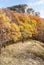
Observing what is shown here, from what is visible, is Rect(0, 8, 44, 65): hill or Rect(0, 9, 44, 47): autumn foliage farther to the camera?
Rect(0, 9, 44, 47): autumn foliage

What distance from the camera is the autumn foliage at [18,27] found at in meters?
19.2

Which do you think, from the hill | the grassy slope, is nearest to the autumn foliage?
the hill

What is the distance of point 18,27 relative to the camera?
883 inches

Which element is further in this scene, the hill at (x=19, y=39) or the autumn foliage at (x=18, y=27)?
the autumn foliage at (x=18, y=27)

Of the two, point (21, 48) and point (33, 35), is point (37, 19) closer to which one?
point (33, 35)

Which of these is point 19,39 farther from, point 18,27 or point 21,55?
point 21,55

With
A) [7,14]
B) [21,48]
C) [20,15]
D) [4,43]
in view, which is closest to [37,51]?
[21,48]

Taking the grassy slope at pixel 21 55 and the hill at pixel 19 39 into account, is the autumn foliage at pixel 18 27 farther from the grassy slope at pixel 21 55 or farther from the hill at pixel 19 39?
the grassy slope at pixel 21 55

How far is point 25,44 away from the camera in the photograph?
21844mm

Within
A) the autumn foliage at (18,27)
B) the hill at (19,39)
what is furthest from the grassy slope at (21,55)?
the autumn foliage at (18,27)

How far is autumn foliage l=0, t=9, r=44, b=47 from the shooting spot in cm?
1917

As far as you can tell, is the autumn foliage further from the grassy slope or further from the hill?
the grassy slope

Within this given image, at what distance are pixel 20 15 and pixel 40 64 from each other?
8.66 metres

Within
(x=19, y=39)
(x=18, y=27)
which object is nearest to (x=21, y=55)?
(x=19, y=39)
